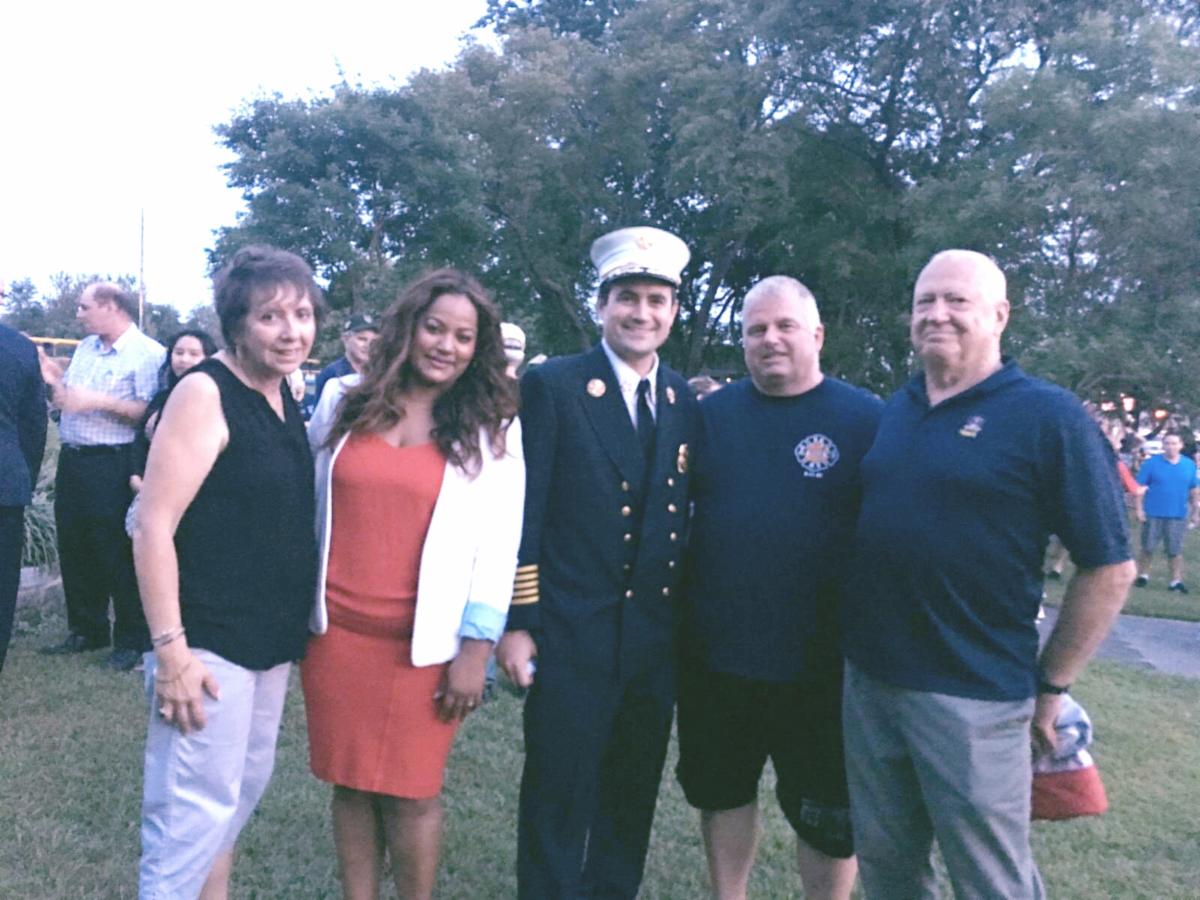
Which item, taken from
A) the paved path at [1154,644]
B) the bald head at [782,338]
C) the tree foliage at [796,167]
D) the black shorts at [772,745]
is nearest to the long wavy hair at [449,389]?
the bald head at [782,338]

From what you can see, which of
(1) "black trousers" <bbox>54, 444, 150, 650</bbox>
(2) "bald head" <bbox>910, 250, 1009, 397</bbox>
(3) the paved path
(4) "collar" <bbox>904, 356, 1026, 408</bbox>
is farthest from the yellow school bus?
(4) "collar" <bbox>904, 356, 1026, 408</bbox>

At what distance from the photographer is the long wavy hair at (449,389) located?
2805 mm

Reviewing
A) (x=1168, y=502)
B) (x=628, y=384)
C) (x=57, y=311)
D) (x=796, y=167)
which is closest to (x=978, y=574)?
(x=628, y=384)

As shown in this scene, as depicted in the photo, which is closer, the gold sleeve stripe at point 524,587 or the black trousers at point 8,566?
the gold sleeve stripe at point 524,587

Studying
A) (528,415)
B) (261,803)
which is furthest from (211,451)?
(261,803)

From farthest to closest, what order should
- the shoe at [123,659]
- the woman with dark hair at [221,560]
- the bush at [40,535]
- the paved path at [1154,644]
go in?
the paved path at [1154,644], the bush at [40,535], the shoe at [123,659], the woman with dark hair at [221,560]

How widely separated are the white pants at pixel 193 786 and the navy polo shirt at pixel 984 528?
5.54ft

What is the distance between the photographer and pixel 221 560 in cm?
251

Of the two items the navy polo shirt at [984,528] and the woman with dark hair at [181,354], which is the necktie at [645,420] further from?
the woman with dark hair at [181,354]

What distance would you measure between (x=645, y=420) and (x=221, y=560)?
130cm

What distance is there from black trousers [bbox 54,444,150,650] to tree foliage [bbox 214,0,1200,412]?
13.6m

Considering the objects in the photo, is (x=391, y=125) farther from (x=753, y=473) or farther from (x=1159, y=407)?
(x=753, y=473)

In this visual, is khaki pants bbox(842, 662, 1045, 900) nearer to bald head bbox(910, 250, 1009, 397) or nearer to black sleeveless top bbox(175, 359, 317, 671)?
bald head bbox(910, 250, 1009, 397)

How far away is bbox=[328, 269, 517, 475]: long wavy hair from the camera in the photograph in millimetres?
2805
